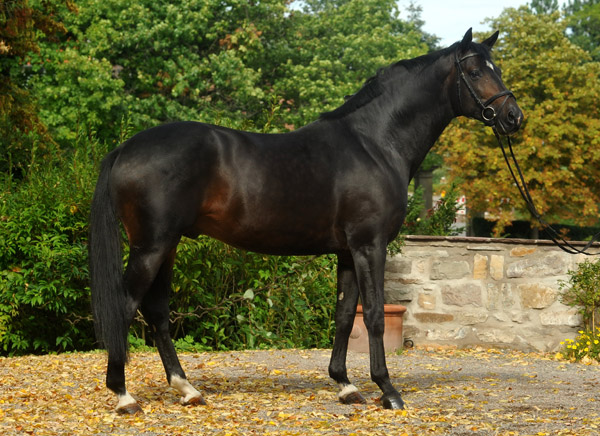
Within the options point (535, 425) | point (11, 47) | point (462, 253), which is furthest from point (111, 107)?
point (535, 425)

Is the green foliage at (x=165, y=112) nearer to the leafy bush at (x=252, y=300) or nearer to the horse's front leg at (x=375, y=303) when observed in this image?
the leafy bush at (x=252, y=300)

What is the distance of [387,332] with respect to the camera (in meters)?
8.15

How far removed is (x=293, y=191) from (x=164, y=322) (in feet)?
4.12

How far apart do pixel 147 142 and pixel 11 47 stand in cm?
784

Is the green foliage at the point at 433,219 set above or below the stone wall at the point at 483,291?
above

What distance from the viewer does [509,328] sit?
8539 millimetres

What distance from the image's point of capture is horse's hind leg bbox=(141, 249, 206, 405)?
4977 millimetres

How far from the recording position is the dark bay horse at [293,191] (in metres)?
4.61

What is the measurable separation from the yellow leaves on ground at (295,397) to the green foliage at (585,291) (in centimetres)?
101

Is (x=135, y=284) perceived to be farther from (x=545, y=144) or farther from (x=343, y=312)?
(x=545, y=144)

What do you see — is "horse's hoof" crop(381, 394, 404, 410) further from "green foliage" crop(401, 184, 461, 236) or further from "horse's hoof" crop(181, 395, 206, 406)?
"green foliage" crop(401, 184, 461, 236)

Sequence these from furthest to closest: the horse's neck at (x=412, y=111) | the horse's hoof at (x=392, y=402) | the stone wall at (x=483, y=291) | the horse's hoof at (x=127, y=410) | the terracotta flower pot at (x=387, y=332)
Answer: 1. the stone wall at (x=483, y=291)
2. the terracotta flower pot at (x=387, y=332)
3. the horse's neck at (x=412, y=111)
4. the horse's hoof at (x=392, y=402)
5. the horse's hoof at (x=127, y=410)

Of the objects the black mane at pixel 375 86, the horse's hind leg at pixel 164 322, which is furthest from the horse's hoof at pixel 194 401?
the black mane at pixel 375 86

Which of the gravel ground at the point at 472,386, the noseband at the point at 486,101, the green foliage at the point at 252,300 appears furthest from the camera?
the green foliage at the point at 252,300
